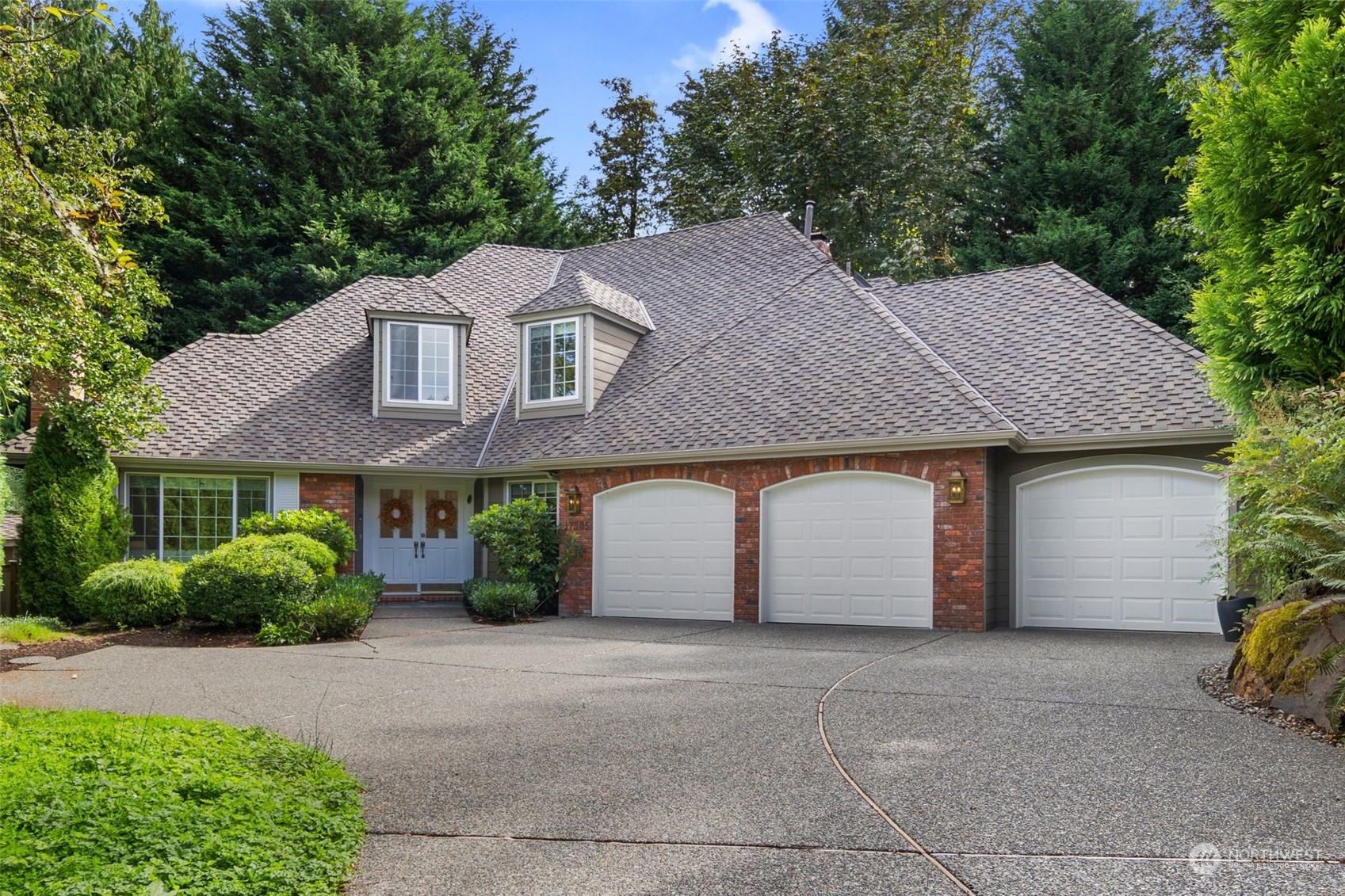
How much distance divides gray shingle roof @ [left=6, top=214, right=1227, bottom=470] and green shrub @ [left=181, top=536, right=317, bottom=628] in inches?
140

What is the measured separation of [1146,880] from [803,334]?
38.3ft

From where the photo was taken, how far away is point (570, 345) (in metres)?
16.0

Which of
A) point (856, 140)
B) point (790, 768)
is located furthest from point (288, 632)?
point (856, 140)

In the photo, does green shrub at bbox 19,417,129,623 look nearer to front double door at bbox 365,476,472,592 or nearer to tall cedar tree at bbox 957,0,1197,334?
front double door at bbox 365,476,472,592

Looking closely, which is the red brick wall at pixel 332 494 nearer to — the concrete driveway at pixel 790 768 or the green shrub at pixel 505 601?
the green shrub at pixel 505 601

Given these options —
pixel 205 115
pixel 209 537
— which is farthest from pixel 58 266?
pixel 205 115

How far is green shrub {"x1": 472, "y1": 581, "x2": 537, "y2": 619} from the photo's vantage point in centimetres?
1341

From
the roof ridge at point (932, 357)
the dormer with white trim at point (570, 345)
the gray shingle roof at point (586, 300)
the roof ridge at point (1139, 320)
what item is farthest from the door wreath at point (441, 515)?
the roof ridge at point (1139, 320)

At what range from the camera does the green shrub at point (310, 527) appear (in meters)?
14.1

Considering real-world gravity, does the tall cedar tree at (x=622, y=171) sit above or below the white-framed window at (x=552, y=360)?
above

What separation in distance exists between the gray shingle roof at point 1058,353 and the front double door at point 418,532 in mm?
8482

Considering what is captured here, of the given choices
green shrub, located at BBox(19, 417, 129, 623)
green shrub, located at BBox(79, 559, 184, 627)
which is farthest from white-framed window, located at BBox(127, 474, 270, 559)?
green shrub, located at BBox(79, 559, 184, 627)

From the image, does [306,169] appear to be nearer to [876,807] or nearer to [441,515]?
[441,515]

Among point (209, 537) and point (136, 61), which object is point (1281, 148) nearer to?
point (209, 537)
